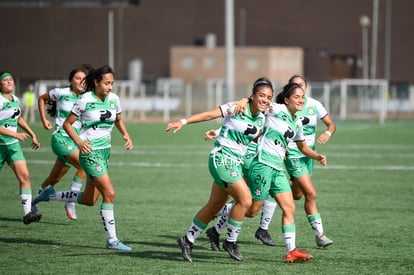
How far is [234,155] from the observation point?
10312 millimetres

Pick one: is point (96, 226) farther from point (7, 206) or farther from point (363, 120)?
point (363, 120)

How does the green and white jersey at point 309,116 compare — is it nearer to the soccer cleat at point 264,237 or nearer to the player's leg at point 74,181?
the soccer cleat at point 264,237

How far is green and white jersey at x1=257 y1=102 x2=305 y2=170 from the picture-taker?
10.6m

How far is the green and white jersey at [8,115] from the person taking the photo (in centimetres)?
1312

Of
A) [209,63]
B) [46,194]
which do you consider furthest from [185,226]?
[209,63]

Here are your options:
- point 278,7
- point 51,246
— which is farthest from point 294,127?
point 278,7

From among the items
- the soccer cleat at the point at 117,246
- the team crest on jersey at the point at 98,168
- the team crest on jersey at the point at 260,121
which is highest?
the team crest on jersey at the point at 260,121

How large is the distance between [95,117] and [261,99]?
7.81ft

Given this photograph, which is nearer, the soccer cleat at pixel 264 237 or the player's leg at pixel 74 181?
the soccer cleat at pixel 264 237

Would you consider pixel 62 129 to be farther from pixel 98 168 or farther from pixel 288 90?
pixel 288 90

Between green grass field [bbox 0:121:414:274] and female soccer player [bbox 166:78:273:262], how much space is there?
1.78 feet

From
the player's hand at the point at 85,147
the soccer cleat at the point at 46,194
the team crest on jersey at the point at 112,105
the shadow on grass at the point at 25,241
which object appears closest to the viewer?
the player's hand at the point at 85,147

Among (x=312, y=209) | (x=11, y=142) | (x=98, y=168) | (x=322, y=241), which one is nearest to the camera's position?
(x=98, y=168)

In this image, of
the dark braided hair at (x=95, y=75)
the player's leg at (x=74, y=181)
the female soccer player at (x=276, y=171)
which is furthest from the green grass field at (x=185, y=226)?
the dark braided hair at (x=95, y=75)
